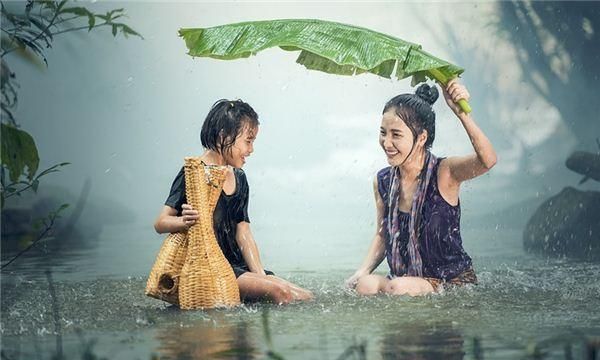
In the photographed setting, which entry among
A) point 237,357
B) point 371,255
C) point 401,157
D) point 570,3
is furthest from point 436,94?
point 570,3

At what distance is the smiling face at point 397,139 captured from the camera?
644 cm

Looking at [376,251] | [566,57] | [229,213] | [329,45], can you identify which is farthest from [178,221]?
[566,57]

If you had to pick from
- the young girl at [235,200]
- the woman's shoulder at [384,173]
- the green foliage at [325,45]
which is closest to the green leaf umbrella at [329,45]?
the green foliage at [325,45]

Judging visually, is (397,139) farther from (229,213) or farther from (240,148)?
(229,213)

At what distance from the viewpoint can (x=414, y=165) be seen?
6531mm

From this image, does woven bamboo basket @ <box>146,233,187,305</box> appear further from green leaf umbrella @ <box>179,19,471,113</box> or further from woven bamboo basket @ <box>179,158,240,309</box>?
green leaf umbrella @ <box>179,19,471,113</box>

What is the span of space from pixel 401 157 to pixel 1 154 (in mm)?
2299

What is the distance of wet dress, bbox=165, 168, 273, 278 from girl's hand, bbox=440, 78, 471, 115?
44.5 inches

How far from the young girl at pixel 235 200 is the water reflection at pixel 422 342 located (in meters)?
1.02

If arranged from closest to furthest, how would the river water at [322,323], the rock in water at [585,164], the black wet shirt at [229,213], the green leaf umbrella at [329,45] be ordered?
1. the river water at [322,323]
2. the green leaf umbrella at [329,45]
3. the black wet shirt at [229,213]
4. the rock in water at [585,164]

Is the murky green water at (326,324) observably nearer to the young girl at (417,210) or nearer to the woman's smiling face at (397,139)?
the young girl at (417,210)

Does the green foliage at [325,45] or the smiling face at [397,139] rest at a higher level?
the green foliage at [325,45]

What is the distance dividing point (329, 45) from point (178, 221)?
116 cm

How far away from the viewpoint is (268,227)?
1277 centimetres
